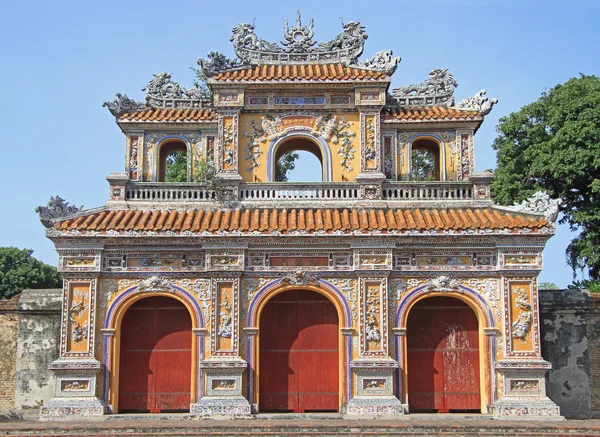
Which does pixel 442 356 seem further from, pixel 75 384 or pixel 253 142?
pixel 75 384

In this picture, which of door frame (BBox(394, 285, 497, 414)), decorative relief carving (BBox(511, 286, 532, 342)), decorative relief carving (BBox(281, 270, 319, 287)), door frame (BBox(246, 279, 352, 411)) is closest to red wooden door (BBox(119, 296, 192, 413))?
door frame (BBox(246, 279, 352, 411))

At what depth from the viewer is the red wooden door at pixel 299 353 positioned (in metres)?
19.1

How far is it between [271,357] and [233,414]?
6.13ft

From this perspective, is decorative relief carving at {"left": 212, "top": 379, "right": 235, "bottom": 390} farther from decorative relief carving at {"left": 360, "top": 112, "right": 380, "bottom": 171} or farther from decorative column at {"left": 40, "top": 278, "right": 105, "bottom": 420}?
decorative relief carving at {"left": 360, "top": 112, "right": 380, "bottom": 171}

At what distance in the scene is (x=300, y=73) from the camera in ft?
71.9

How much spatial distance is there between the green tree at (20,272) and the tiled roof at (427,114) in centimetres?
2823

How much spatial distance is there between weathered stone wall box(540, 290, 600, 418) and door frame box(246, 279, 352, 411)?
19.1 ft

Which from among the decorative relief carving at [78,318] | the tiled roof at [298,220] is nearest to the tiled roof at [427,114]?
the tiled roof at [298,220]

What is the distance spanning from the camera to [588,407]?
19.9m

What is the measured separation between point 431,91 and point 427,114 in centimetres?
124

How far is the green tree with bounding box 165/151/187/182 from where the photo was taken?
107ft

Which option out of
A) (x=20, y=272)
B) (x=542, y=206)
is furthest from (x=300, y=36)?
(x=20, y=272)

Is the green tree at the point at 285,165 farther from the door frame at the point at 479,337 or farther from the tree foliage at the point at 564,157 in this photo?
the door frame at the point at 479,337

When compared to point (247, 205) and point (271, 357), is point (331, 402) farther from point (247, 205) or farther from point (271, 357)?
point (247, 205)
